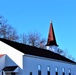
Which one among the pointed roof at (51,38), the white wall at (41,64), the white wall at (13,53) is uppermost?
the pointed roof at (51,38)

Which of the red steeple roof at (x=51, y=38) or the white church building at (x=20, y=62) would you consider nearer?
the white church building at (x=20, y=62)

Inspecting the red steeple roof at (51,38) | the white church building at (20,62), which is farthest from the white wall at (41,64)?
the red steeple roof at (51,38)

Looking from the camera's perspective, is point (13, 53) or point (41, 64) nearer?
point (13, 53)

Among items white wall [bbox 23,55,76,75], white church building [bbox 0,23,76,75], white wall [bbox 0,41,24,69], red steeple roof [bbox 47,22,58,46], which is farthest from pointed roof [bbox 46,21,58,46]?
white wall [bbox 0,41,24,69]

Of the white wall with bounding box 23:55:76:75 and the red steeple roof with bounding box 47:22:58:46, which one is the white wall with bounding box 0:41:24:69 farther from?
the red steeple roof with bounding box 47:22:58:46

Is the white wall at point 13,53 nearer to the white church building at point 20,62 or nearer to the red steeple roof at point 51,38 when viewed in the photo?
the white church building at point 20,62

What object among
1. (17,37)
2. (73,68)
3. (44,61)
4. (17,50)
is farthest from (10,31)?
(17,50)

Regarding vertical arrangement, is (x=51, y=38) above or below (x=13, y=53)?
above

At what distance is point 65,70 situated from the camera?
2117 inches

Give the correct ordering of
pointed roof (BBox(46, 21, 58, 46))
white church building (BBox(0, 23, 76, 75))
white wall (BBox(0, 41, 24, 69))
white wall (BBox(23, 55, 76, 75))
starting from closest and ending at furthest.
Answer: white church building (BBox(0, 23, 76, 75))
white wall (BBox(0, 41, 24, 69))
white wall (BBox(23, 55, 76, 75))
pointed roof (BBox(46, 21, 58, 46))

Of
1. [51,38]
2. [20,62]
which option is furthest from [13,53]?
[51,38]

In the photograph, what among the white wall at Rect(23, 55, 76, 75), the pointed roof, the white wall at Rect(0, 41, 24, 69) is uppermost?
the pointed roof

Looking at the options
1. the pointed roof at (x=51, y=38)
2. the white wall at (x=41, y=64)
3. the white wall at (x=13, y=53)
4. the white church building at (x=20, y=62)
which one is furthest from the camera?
the pointed roof at (x=51, y=38)

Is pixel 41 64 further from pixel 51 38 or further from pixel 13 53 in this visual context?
pixel 51 38
